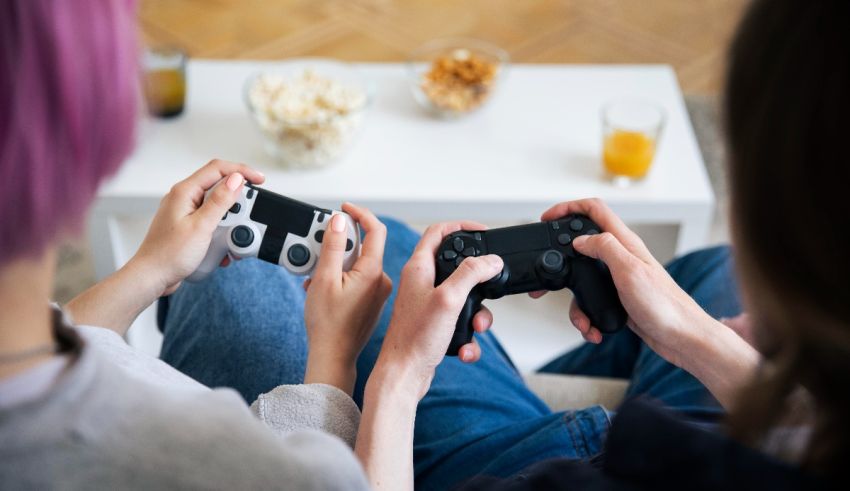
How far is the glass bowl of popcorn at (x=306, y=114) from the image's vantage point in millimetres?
1318

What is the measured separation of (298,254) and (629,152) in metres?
0.62

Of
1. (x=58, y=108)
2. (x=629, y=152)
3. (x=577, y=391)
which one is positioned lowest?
(x=577, y=391)

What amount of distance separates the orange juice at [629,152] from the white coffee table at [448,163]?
Answer: 0.09 feet

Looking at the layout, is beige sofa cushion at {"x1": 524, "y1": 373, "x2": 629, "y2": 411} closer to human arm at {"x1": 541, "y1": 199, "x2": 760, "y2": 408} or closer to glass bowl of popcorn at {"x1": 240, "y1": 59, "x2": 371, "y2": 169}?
human arm at {"x1": 541, "y1": 199, "x2": 760, "y2": 408}

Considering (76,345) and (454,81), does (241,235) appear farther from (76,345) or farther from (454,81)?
(454,81)

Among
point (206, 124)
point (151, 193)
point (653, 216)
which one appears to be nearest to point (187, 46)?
point (206, 124)

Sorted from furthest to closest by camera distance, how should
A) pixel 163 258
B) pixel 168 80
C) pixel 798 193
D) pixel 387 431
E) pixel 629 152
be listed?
1. pixel 168 80
2. pixel 629 152
3. pixel 163 258
4. pixel 387 431
5. pixel 798 193

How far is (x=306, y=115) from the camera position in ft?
4.47

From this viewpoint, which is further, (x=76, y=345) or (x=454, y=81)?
(x=454, y=81)

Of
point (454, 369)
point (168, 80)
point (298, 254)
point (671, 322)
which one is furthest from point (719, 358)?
point (168, 80)

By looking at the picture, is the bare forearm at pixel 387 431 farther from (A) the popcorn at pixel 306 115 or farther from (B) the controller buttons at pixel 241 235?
(A) the popcorn at pixel 306 115

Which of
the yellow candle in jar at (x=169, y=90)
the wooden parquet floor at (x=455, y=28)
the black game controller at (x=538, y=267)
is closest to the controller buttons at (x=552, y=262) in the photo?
the black game controller at (x=538, y=267)

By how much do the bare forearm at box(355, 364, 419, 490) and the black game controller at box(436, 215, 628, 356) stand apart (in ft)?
0.29

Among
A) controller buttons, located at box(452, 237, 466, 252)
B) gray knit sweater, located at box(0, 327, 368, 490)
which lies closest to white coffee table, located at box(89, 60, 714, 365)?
controller buttons, located at box(452, 237, 466, 252)
